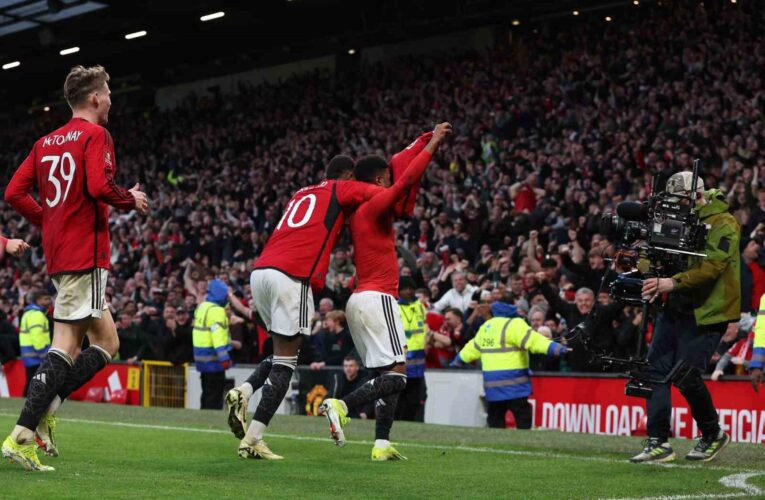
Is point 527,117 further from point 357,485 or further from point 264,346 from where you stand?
point 357,485

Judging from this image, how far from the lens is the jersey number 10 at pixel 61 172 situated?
7.23 meters

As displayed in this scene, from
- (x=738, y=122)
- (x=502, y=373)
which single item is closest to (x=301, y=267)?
(x=502, y=373)

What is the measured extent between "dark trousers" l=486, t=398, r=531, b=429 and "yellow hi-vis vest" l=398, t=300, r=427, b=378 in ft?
4.40

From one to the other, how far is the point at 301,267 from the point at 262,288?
1.04 ft

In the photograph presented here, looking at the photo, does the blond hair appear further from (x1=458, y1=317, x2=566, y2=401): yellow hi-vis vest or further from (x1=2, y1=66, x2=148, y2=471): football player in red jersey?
(x1=458, y1=317, x2=566, y2=401): yellow hi-vis vest

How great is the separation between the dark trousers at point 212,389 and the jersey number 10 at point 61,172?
37.1ft

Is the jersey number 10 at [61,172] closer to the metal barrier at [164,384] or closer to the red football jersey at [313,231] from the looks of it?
the red football jersey at [313,231]

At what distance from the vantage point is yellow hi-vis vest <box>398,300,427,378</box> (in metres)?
15.2

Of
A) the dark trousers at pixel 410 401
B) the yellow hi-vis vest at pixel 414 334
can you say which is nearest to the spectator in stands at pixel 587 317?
the yellow hi-vis vest at pixel 414 334

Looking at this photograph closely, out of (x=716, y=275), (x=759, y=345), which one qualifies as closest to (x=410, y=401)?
(x=759, y=345)

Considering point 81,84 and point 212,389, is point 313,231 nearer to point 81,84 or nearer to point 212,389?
point 81,84

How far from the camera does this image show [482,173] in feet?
78.8

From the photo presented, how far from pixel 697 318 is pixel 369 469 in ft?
8.59

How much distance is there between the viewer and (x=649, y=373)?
8.65m
